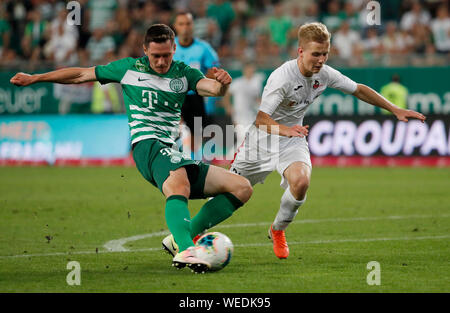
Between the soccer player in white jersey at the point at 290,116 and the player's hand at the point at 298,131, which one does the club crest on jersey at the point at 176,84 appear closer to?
the soccer player in white jersey at the point at 290,116

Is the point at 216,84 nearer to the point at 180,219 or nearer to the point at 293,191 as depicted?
the point at 180,219

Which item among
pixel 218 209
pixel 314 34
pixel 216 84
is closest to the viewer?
pixel 216 84

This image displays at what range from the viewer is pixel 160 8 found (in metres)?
22.5

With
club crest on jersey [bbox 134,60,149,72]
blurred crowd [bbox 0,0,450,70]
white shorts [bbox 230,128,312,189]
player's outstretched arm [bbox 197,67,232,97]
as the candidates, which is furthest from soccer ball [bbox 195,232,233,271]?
blurred crowd [bbox 0,0,450,70]

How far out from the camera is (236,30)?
21.9 metres

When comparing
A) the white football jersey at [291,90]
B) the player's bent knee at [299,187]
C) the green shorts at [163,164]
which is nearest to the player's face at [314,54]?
the white football jersey at [291,90]

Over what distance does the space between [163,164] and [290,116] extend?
5.54 feet

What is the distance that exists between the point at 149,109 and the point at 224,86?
788mm

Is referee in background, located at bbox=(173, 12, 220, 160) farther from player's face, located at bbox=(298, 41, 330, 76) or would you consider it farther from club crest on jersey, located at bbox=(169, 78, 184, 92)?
club crest on jersey, located at bbox=(169, 78, 184, 92)

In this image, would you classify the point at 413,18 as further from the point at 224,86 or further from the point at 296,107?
the point at 224,86

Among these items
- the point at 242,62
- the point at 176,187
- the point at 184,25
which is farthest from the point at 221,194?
the point at 242,62

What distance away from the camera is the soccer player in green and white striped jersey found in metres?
6.29

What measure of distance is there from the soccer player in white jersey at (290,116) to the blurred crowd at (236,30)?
40.2ft

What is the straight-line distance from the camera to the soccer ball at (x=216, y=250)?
6.09 metres
